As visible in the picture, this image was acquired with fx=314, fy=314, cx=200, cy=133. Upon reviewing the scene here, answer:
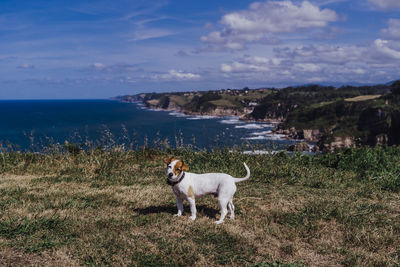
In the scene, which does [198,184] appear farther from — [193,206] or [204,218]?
[204,218]

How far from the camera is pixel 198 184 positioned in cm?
552

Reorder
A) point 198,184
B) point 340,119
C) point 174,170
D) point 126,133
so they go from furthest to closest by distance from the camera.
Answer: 1. point 340,119
2. point 126,133
3. point 198,184
4. point 174,170

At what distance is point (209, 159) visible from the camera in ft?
35.4

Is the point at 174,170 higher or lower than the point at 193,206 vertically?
higher

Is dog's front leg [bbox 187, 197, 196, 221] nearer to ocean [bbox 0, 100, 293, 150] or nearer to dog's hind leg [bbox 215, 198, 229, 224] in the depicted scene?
dog's hind leg [bbox 215, 198, 229, 224]

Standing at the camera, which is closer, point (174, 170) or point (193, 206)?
point (174, 170)

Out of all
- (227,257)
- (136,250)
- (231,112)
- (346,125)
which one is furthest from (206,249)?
(231,112)

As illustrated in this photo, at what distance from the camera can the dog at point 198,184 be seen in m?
5.30

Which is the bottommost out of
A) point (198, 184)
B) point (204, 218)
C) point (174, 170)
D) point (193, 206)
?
point (204, 218)

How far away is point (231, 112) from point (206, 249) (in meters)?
193

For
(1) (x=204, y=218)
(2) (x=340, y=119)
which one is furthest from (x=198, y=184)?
(2) (x=340, y=119)

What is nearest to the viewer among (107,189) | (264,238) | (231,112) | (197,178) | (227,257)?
(227,257)

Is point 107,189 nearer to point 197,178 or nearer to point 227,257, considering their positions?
point 197,178

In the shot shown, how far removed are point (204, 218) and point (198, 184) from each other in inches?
26.1
